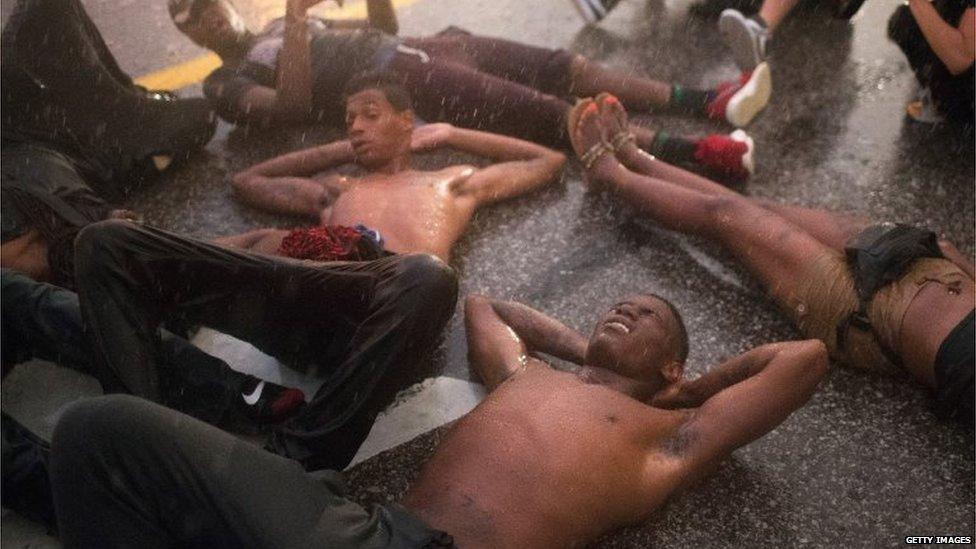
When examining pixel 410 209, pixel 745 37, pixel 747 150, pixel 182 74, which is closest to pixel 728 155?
pixel 747 150

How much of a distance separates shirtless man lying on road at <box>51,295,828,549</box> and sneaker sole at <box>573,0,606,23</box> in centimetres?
229

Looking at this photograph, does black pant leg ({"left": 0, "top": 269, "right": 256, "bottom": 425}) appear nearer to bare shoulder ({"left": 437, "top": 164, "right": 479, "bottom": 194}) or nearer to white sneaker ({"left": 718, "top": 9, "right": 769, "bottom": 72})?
bare shoulder ({"left": 437, "top": 164, "right": 479, "bottom": 194})

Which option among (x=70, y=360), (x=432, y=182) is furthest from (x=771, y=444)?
(x=70, y=360)

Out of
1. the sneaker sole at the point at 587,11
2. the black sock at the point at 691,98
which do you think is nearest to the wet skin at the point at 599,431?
the black sock at the point at 691,98

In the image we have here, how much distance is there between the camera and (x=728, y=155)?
345cm

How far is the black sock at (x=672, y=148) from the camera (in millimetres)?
3541

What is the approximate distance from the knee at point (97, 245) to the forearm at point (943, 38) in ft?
9.47

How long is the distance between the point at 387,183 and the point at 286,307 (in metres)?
0.82

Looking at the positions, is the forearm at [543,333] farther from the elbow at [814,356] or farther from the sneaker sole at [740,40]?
the sneaker sole at [740,40]

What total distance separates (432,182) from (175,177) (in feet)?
4.01

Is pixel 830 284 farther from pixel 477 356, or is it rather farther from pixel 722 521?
pixel 477 356

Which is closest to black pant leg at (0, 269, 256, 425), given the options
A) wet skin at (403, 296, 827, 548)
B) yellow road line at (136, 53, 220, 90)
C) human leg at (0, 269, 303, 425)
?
human leg at (0, 269, 303, 425)

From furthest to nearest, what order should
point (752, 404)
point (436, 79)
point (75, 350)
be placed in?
point (436, 79) → point (75, 350) → point (752, 404)

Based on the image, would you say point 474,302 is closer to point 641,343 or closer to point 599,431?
point 641,343
